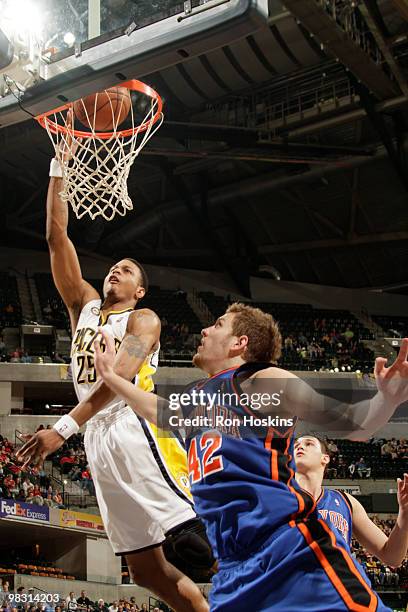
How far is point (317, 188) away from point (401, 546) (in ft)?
68.7

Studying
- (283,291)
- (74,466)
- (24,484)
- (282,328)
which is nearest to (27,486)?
(24,484)

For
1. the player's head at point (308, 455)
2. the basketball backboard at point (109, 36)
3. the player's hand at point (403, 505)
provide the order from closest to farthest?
the player's hand at point (403, 505), the basketball backboard at point (109, 36), the player's head at point (308, 455)

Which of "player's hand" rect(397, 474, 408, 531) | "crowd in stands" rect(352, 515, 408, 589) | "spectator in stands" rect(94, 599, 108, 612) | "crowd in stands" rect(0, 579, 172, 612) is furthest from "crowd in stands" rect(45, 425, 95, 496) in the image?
"player's hand" rect(397, 474, 408, 531)

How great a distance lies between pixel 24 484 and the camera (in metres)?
16.1

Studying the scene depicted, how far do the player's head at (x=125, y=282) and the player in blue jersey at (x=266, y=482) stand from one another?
5.95ft

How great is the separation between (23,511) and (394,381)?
1351cm

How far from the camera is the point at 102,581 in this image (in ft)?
52.0

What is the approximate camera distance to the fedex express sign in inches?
592

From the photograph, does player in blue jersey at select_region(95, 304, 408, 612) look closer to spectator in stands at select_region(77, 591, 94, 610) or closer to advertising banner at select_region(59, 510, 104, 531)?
spectator in stands at select_region(77, 591, 94, 610)

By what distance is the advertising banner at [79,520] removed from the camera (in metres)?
16.6

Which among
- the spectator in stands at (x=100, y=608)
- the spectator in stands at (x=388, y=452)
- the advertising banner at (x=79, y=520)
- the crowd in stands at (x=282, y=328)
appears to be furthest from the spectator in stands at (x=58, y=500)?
the spectator in stands at (x=388, y=452)

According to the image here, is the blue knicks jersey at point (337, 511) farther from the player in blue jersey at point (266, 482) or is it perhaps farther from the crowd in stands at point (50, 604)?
the crowd in stands at point (50, 604)

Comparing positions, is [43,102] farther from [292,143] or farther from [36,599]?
[292,143]

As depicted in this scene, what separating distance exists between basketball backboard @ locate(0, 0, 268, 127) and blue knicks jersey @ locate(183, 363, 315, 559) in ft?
6.15
